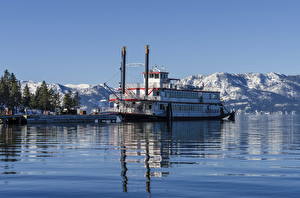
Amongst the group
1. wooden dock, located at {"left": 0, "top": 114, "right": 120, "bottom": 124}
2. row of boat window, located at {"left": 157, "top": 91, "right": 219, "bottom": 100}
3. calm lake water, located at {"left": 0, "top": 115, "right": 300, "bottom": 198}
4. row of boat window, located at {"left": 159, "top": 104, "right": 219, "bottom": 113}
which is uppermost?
row of boat window, located at {"left": 157, "top": 91, "right": 219, "bottom": 100}

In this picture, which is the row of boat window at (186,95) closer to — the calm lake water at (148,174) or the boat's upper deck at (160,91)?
the boat's upper deck at (160,91)

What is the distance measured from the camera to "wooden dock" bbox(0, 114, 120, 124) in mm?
90662

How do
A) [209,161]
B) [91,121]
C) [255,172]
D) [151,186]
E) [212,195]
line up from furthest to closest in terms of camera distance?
1. [91,121]
2. [209,161]
3. [255,172]
4. [151,186]
5. [212,195]

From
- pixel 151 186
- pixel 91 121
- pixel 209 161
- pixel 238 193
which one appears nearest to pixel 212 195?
pixel 238 193

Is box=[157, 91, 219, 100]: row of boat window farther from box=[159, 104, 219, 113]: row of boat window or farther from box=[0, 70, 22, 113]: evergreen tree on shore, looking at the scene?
box=[0, 70, 22, 113]: evergreen tree on shore

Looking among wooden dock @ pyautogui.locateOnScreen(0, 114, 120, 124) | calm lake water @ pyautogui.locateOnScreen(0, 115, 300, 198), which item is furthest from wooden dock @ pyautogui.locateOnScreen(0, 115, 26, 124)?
calm lake water @ pyautogui.locateOnScreen(0, 115, 300, 198)

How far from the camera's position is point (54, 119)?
316ft

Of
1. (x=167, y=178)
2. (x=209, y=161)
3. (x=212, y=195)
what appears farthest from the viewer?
(x=209, y=161)

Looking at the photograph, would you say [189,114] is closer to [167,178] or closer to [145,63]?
[145,63]

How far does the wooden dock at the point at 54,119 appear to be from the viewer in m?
90.7

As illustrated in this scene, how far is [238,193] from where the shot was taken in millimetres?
16703

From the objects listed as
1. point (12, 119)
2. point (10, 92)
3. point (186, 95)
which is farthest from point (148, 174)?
point (10, 92)

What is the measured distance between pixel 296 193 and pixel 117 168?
359 inches

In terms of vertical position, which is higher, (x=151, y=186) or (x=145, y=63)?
(x=145, y=63)
